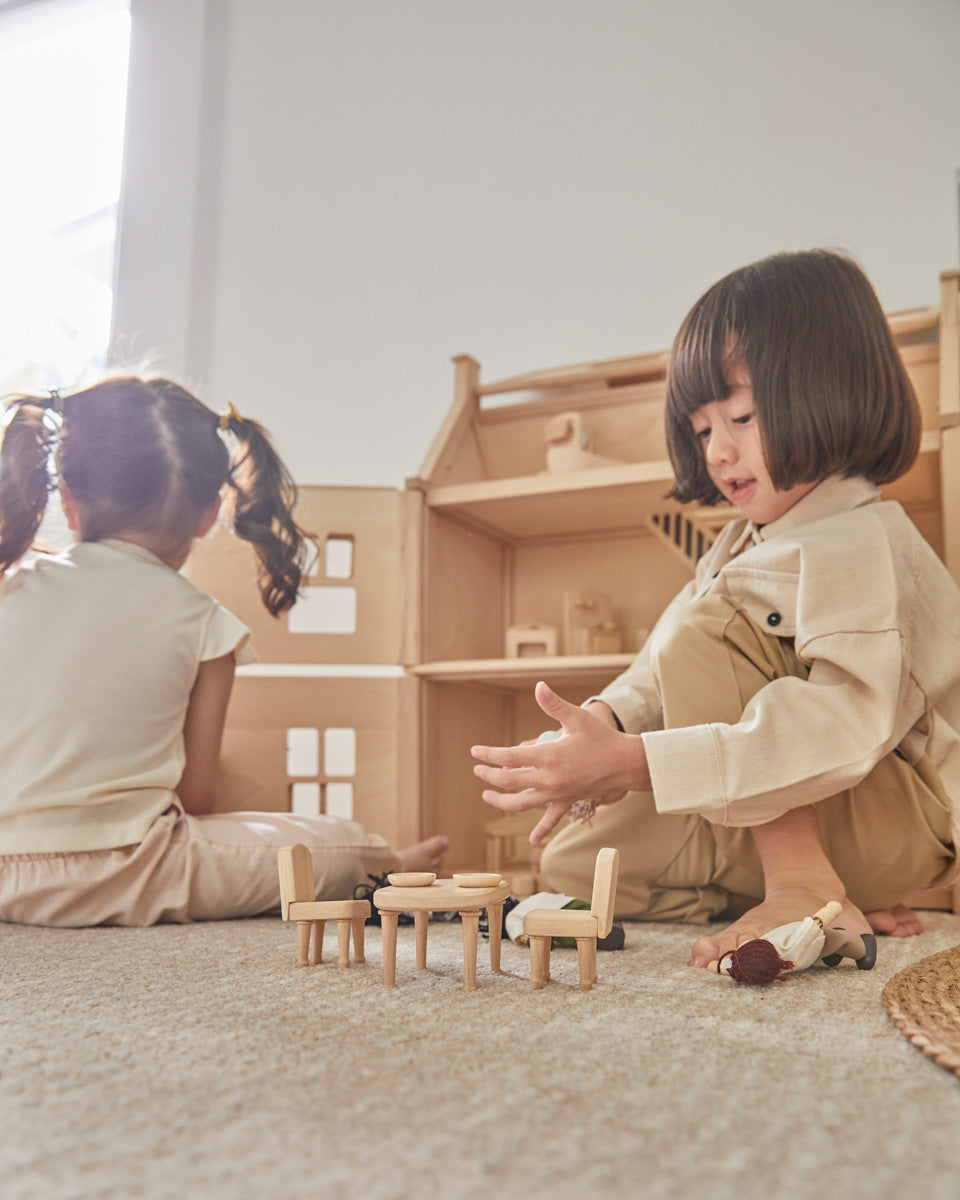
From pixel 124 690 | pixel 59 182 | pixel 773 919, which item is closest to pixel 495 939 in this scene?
pixel 773 919

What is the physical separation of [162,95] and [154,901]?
1.86 m

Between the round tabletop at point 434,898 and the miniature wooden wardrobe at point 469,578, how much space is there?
25.5 inches

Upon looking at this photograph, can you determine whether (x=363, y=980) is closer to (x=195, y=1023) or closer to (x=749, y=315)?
(x=195, y=1023)

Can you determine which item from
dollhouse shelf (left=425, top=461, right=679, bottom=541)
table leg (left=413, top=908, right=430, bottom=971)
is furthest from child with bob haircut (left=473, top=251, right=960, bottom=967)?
dollhouse shelf (left=425, top=461, right=679, bottom=541)

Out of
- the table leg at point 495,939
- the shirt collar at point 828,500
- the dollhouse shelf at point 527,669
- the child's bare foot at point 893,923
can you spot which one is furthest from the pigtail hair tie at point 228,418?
the child's bare foot at point 893,923

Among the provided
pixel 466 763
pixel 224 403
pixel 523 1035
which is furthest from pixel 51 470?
pixel 523 1035

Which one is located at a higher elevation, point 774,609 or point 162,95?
point 162,95

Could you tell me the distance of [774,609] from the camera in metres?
0.90

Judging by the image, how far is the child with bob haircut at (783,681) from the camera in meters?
0.74

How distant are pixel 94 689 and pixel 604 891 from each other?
64 cm

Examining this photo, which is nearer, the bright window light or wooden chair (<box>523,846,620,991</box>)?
wooden chair (<box>523,846,620,991</box>)

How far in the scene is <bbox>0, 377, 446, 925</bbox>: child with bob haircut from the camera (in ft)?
A: 3.18

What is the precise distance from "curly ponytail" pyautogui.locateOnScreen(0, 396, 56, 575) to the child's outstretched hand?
707 mm

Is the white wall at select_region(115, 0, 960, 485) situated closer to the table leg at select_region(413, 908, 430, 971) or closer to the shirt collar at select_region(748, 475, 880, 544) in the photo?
the shirt collar at select_region(748, 475, 880, 544)
